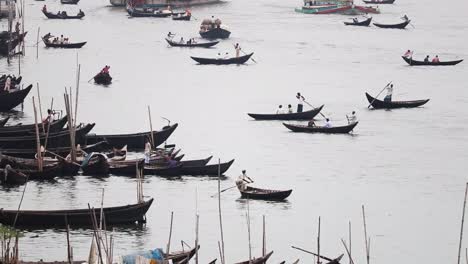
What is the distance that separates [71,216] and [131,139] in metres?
11.5

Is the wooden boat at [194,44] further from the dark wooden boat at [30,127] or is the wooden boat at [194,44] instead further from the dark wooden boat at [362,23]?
the dark wooden boat at [30,127]

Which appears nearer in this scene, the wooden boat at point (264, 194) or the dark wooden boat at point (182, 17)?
the wooden boat at point (264, 194)

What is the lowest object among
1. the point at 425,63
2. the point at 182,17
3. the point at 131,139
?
the point at 182,17

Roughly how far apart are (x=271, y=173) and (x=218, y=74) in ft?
91.5

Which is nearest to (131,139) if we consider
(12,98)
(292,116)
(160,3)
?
(12,98)

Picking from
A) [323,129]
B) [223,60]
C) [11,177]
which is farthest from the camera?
[223,60]

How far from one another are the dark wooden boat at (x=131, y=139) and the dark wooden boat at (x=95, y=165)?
11.3 feet

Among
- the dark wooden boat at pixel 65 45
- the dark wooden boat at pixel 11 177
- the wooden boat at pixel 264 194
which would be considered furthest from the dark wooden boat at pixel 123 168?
the dark wooden boat at pixel 65 45

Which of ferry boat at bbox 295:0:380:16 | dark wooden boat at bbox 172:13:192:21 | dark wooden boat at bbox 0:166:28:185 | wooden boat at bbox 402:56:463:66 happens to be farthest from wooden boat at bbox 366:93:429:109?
ferry boat at bbox 295:0:380:16

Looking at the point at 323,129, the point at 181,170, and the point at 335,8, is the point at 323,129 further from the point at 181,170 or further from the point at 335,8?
the point at 335,8

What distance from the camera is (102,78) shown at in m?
59.8

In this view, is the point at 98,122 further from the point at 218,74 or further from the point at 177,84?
the point at 218,74

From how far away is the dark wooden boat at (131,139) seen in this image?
1539 inches

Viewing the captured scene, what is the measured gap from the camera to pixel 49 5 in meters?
114
